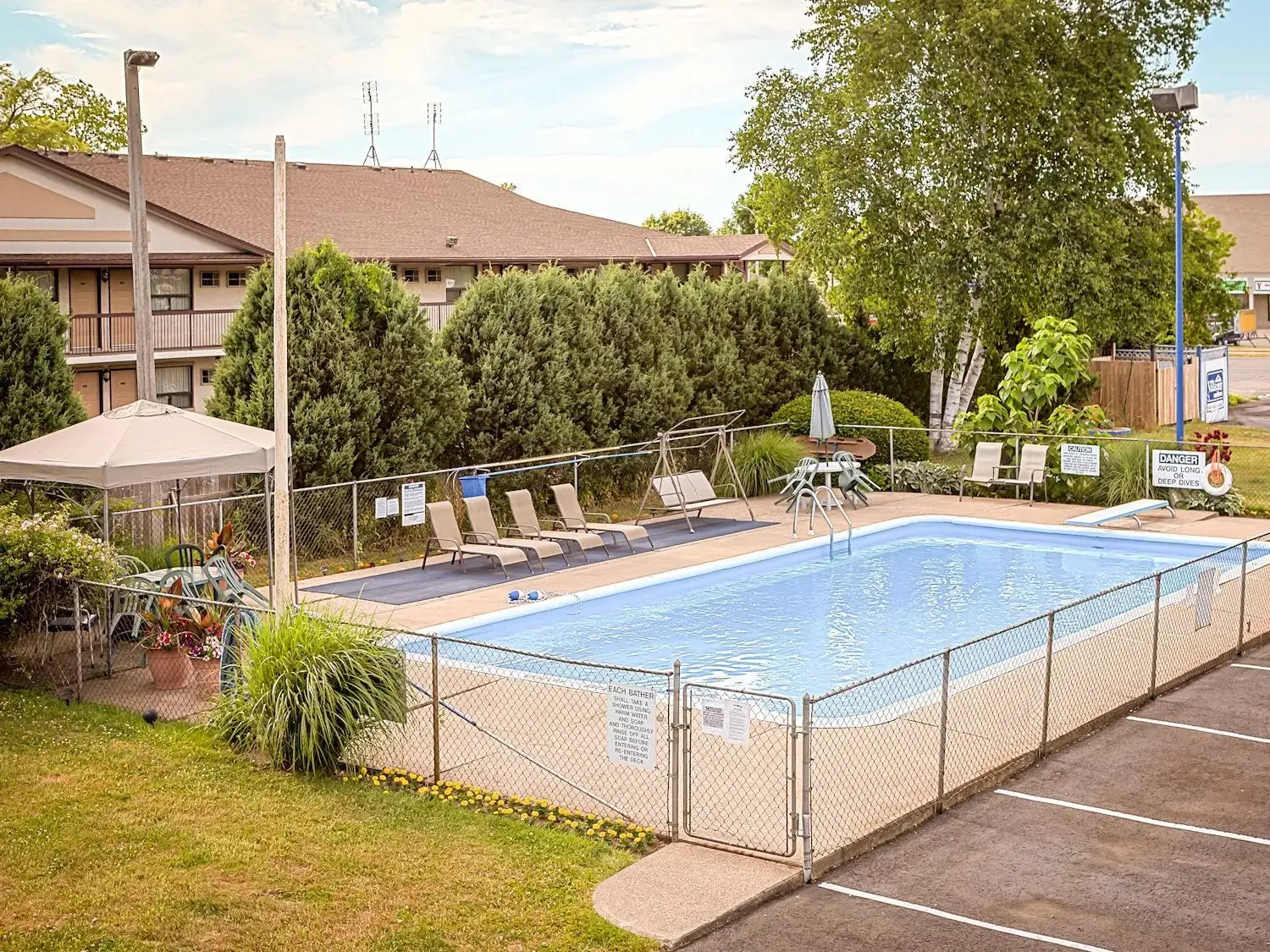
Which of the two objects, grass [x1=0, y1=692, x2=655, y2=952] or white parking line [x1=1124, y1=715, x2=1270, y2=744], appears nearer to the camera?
grass [x1=0, y1=692, x2=655, y2=952]

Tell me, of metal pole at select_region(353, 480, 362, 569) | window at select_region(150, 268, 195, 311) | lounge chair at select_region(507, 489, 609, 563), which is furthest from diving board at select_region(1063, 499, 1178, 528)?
window at select_region(150, 268, 195, 311)

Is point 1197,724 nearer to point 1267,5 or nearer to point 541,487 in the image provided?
point 541,487

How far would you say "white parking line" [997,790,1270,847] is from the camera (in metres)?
9.74

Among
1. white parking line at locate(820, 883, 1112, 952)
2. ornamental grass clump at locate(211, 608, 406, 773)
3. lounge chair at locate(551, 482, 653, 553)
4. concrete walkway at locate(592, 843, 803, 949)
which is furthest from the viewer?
lounge chair at locate(551, 482, 653, 553)

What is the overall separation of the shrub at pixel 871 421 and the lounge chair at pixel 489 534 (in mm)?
8292

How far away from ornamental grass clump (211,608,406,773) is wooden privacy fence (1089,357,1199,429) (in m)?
28.5

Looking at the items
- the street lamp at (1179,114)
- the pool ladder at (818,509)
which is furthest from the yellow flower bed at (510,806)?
the street lamp at (1179,114)

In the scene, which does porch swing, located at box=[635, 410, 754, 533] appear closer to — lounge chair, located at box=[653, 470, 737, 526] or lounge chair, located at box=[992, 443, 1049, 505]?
lounge chair, located at box=[653, 470, 737, 526]

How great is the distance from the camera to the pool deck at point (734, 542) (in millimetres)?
17203

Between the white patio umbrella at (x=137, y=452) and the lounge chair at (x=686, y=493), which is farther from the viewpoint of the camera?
the lounge chair at (x=686, y=493)

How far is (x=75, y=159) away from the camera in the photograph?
3791 cm

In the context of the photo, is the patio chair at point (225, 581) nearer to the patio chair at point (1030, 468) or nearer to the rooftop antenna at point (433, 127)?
the patio chair at point (1030, 468)

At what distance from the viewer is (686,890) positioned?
28.7 ft

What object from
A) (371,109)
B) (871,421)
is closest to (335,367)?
(871,421)
